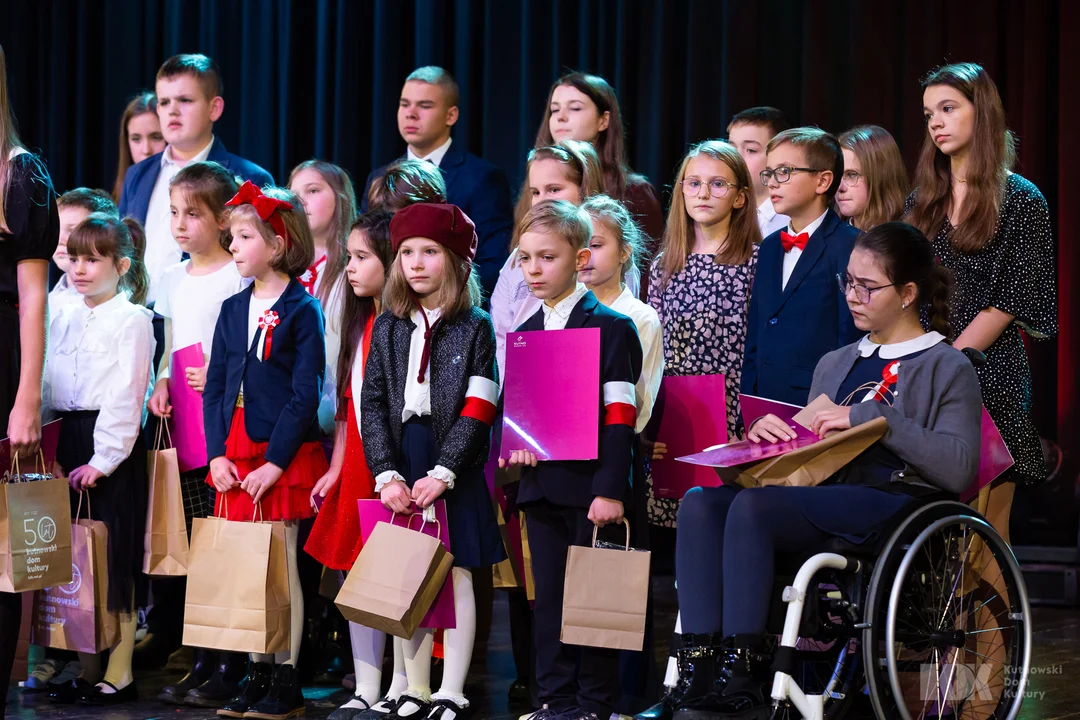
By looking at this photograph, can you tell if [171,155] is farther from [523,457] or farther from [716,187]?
[523,457]

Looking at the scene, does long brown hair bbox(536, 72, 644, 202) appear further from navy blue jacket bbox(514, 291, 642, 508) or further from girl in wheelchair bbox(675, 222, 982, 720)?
girl in wheelchair bbox(675, 222, 982, 720)

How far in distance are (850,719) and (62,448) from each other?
7.71ft

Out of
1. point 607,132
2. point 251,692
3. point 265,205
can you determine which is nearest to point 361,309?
point 265,205

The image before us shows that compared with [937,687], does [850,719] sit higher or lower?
lower

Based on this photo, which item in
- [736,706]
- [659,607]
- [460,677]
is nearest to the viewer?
[736,706]

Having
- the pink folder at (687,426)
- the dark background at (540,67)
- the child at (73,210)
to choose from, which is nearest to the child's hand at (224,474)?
the child at (73,210)

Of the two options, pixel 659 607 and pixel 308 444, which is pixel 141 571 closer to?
pixel 308 444

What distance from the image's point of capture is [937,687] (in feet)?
8.84

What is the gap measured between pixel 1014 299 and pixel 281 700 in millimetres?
2197

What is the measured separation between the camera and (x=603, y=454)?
3.10 meters

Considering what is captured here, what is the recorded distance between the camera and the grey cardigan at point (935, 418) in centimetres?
276

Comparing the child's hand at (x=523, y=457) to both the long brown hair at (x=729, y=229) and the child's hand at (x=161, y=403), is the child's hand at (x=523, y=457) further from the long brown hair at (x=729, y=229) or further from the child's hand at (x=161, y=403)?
the child's hand at (x=161, y=403)

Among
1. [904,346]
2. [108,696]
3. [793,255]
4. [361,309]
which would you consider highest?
[793,255]

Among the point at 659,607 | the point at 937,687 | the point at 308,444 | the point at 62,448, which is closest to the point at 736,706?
the point at 937,687
